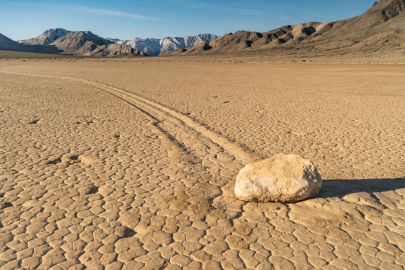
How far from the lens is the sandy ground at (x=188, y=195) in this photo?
3361mm

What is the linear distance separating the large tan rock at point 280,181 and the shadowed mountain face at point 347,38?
173 feet

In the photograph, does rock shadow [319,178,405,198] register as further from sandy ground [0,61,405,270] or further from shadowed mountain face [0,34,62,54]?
shadowed mountain face [0,34,62,54]

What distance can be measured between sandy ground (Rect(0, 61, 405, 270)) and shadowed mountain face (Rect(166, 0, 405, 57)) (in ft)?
164

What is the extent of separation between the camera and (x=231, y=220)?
3.96 meters

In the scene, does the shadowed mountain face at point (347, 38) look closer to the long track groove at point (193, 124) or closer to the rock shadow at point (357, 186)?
the long track groove at point (193, 124)

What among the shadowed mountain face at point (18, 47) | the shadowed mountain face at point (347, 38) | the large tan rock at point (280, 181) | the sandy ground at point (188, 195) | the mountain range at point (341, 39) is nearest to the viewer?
the sandy ground at point (188, 195)

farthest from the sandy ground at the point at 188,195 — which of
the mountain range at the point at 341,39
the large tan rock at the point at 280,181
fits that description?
the mountain range at the point at 341,39

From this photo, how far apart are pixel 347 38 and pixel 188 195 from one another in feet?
276

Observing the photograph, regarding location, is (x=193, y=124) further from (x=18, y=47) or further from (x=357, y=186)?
(x=18, y=47)

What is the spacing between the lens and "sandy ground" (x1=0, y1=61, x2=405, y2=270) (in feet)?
11.0

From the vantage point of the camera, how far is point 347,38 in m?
78.9

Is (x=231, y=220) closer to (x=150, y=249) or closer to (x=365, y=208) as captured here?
(x=150, y=249)

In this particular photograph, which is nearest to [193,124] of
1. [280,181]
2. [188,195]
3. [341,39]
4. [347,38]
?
[188,195]

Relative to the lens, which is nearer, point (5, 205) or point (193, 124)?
point (5, 205)
